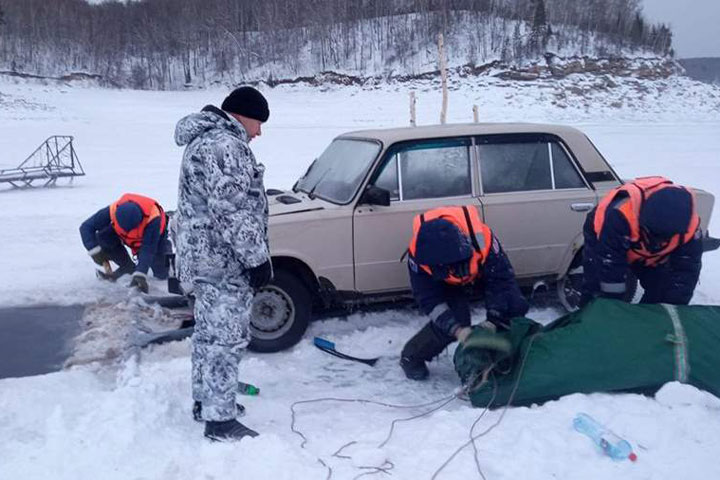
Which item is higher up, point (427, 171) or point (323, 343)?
point (427, 171)

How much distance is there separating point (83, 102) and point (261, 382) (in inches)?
1307

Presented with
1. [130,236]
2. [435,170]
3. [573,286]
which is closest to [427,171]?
[435,170]

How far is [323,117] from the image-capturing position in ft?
94.9

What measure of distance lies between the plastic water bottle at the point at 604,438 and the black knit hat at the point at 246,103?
8.06 ft

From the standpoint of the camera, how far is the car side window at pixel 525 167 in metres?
5.31

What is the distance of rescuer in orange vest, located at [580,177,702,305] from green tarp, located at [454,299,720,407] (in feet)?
1.33

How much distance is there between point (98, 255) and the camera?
6.45m

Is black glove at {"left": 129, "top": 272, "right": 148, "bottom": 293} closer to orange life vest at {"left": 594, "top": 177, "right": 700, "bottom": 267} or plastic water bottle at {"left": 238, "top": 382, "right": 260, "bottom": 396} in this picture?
plastic water bottle at {"left": 238, "top": 382, "right": 260, "bottom": 396}

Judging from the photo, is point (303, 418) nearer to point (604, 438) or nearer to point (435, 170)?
Answer: point (604, 438)

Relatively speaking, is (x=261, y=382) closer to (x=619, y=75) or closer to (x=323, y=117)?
(x=323, y=117)

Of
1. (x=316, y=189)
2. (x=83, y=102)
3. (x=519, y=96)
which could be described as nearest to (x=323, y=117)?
(x=519, y=96)

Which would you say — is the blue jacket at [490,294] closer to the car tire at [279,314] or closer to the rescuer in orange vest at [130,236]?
the car tire at [279,314]

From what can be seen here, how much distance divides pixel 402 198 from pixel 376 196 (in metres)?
0.33

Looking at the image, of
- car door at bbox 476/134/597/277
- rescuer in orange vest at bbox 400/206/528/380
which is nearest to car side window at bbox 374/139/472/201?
car door at bbox 476/134/597/277
